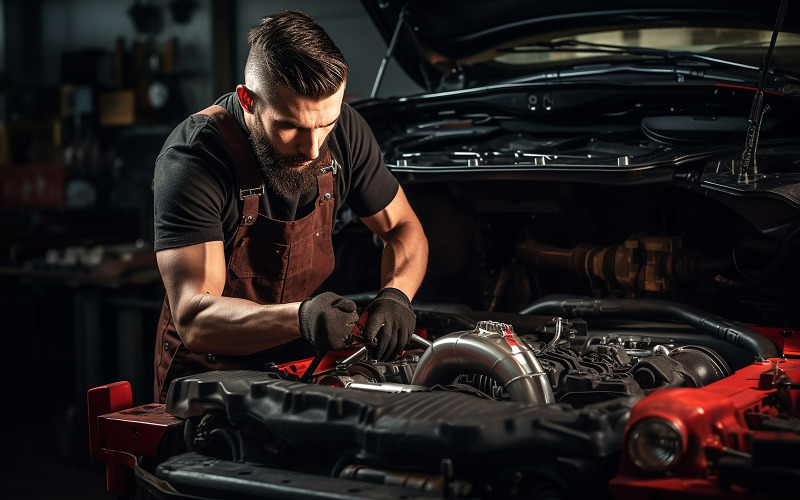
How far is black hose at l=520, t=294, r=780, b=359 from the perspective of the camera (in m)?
1.87

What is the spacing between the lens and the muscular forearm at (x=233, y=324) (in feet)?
6.16

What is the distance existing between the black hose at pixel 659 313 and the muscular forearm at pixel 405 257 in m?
0.29

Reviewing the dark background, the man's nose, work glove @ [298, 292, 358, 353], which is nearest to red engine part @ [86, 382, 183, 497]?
work glove @ [298, 292, 358, 353]

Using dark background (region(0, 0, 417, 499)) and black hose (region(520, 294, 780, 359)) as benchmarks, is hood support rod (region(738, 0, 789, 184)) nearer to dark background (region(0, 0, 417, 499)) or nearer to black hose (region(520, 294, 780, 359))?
black hose (region(520, 294, 780, 359))

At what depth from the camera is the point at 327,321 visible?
1747 millimetres

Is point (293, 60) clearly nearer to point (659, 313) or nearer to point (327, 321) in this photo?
point (327, 321)

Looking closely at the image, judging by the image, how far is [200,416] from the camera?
178 centimetres

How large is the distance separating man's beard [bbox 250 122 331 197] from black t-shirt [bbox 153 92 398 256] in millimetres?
35

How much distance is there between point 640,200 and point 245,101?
1.04 m

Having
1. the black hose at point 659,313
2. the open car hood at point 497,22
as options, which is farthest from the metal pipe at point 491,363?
the open car hood at point 497,22

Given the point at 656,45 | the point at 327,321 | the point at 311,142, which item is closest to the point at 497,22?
the point at 656,45

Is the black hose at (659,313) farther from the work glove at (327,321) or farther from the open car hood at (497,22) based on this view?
the open car hood at (497,22)

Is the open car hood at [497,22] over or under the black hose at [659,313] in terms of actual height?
over

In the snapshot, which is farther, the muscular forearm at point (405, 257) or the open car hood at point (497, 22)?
the open car hood at point (497, 22)
